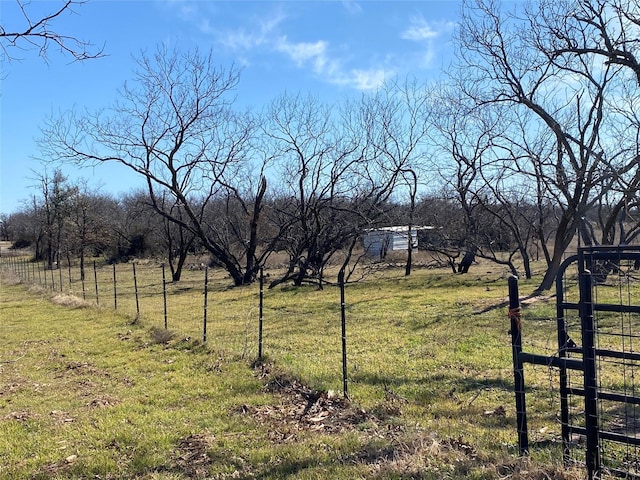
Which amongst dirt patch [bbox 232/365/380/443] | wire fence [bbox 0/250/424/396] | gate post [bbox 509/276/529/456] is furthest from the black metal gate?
wire fence [bbox 0/250/424/396]

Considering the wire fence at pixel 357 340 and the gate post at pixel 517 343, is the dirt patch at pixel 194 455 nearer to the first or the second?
the wire fence at pixel 357 340

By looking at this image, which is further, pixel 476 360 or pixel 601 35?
pixel 601 35

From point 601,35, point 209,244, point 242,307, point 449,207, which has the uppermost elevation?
point 601,35

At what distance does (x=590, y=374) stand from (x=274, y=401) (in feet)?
11.3

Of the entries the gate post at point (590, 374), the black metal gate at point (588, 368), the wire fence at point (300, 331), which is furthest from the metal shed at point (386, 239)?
the gate post at point (590, 374)

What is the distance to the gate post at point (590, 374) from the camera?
302 cm

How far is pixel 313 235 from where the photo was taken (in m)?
23.7

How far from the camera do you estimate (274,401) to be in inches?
221

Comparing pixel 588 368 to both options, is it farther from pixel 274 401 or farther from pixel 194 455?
pixel 274 401

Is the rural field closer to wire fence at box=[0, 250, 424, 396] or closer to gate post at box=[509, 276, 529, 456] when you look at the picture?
wire fence at box=[0, 250, 424, 396]

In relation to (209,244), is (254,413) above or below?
below

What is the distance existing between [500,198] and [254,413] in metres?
15.3

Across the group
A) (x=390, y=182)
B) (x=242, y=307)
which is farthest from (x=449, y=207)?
(x=242, y=307)

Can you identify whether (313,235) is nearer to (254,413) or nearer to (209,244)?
(209,244)
